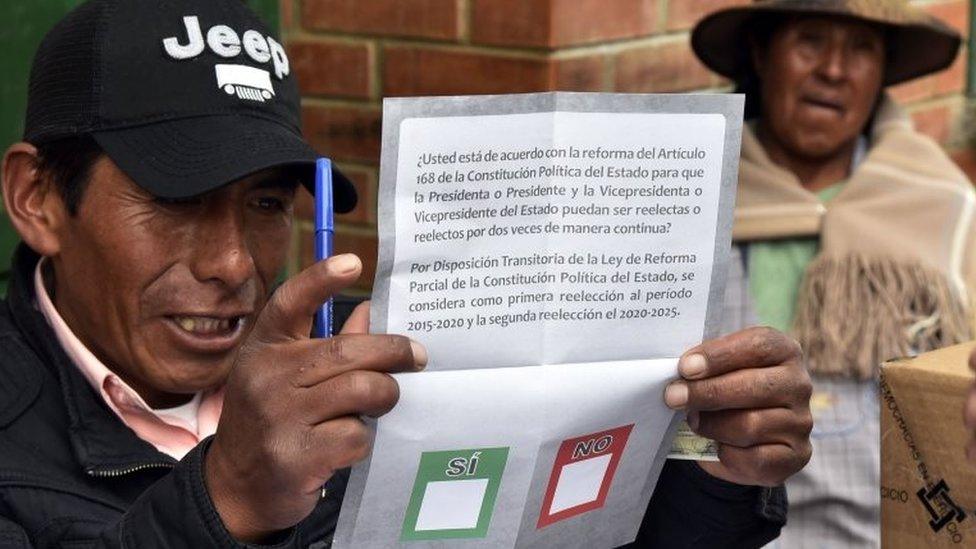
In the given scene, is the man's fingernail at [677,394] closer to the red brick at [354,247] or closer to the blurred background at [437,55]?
the blurred background at [437,55]

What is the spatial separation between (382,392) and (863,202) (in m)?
2.05

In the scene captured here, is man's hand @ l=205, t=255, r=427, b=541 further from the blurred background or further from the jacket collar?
the blurred background

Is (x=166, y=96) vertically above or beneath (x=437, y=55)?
above

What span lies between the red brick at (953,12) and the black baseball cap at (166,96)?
228cm

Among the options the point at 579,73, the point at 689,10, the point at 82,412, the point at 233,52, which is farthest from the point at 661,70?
the point at 82,412

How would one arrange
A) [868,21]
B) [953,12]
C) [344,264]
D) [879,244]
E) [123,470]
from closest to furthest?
[344,264] → [123,470] → [879,244] → [868,21] → [953,12]

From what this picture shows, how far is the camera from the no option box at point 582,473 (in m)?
1.71

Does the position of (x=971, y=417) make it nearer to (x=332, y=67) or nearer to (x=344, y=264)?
(x=344, y=264)

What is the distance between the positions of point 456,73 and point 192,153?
111cm

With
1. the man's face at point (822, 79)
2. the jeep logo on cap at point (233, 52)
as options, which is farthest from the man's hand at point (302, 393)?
the man's face at point (822, 79)

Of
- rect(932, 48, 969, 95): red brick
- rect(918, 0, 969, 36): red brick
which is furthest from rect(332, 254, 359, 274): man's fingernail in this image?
rect(932, 48, 969, 95): red brick

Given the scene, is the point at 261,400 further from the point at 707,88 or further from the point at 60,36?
the point at 707,88

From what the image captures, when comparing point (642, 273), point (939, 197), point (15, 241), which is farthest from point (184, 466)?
point (939, 197)

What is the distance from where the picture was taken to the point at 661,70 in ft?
10.7
